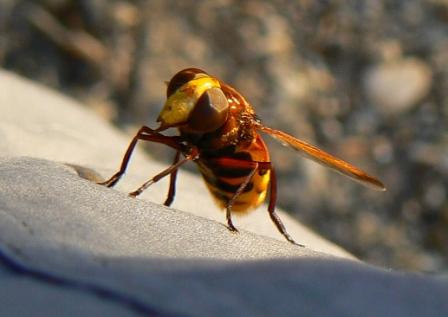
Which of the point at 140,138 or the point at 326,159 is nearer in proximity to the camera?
the point at 140,138

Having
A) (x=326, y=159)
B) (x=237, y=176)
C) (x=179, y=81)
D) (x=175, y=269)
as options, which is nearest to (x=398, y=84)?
(x=326, y=159)

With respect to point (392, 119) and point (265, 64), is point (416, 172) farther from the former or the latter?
point (265, 64)

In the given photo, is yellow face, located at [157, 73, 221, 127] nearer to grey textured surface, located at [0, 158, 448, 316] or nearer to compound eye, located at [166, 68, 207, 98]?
compound eye, located at [166, 68, 207, 98]

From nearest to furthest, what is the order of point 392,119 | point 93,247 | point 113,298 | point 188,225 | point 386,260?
1. point 113,298
2. point 93,247
3. point 188,225
4. point 386,260
5. point 392,119

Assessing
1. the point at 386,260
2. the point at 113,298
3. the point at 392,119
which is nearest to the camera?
the point at 113,298

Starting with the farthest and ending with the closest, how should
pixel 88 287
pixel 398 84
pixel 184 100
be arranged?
1. pixel 398 84
2. pixel 184 100
3. pixel 88 287

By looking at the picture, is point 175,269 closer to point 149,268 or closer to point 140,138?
point 149,268

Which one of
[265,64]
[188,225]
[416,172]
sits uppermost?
[188,225]

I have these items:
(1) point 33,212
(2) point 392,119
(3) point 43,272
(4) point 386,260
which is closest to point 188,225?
(1) point 33,212
